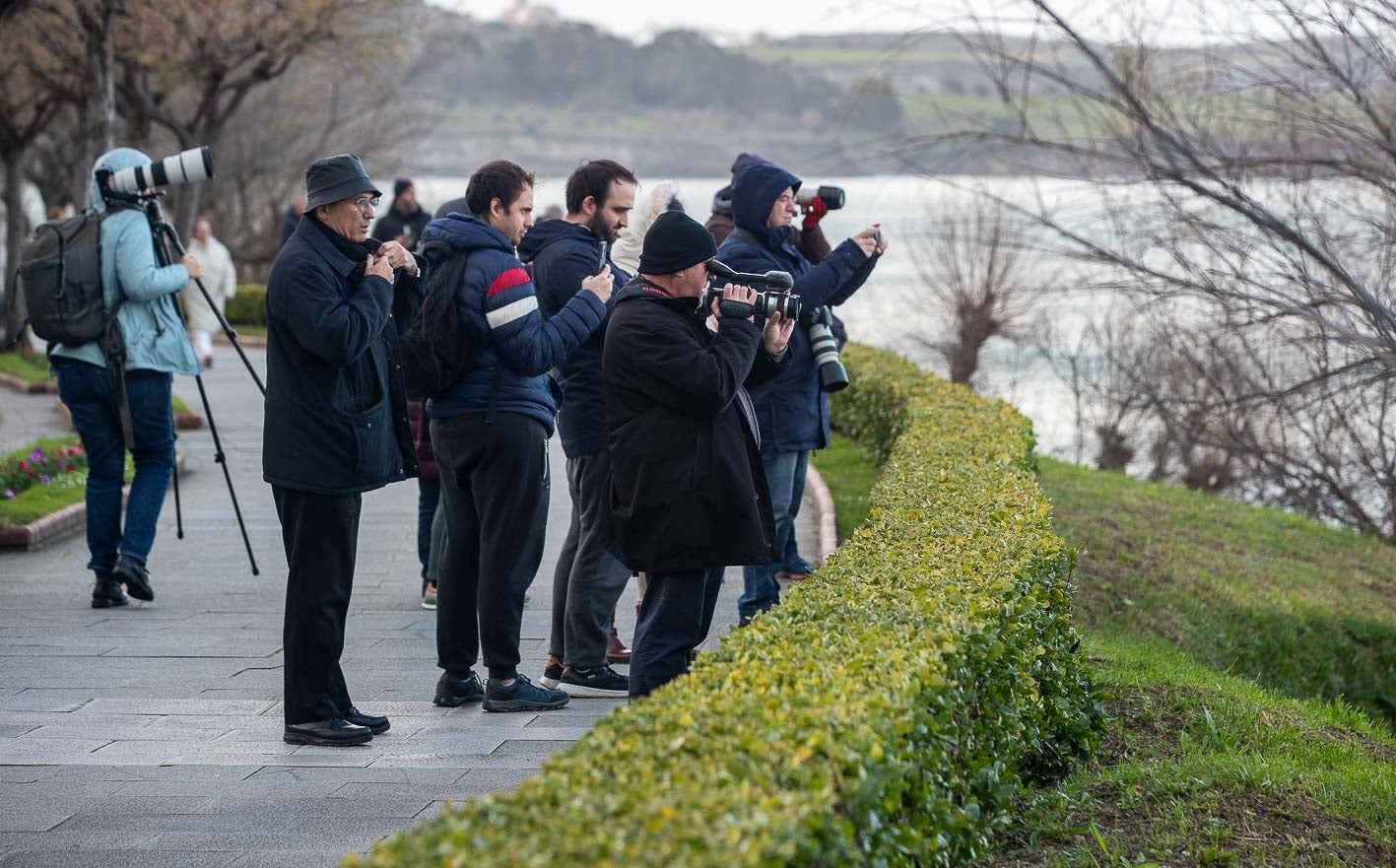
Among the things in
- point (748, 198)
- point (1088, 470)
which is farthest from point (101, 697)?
point (1088, 470)

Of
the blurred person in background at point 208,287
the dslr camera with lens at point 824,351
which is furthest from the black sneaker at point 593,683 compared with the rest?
the blurred person in background at point 208,287

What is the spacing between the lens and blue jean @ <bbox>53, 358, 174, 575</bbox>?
7.54 meters

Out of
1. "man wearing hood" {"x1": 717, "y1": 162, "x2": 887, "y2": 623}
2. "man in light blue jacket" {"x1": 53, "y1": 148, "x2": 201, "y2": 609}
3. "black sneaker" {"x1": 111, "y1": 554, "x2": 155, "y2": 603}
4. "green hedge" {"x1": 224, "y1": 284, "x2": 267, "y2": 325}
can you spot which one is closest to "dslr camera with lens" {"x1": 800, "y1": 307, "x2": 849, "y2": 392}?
"man wearing hood" {"x1": 717, "y1": 162, "x2": 887, "y2": 623}

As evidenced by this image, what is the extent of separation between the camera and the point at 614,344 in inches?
196

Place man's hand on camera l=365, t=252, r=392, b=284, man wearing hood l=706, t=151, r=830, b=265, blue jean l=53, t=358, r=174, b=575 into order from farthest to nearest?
blue jean l=53, t=358, r=174, b=575 < man wearing hood l=706, t=151, r=830, b=265 < man's hand on camera l=365, t=252, r=392, b=284

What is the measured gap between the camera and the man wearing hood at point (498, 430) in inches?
219

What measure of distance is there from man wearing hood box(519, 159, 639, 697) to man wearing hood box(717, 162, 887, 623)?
2.74 feet

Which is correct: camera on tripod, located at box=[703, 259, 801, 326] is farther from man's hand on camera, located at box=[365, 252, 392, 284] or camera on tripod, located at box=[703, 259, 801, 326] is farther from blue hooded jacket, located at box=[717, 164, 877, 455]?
blue hooded jacket, located at box=[717, 164, 877, 455]

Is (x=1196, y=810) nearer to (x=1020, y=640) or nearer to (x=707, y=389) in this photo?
(x=1020, y=640)

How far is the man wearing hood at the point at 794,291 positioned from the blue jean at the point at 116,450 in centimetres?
295

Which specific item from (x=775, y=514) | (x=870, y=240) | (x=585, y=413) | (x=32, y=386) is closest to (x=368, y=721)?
(x=585, y=413)

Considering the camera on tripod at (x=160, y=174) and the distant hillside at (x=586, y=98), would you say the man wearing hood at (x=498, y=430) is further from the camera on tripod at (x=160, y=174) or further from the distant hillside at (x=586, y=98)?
the distant hillside at (x=586, y=98)

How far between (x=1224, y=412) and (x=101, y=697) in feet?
21.8

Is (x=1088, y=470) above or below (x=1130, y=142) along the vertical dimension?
below
